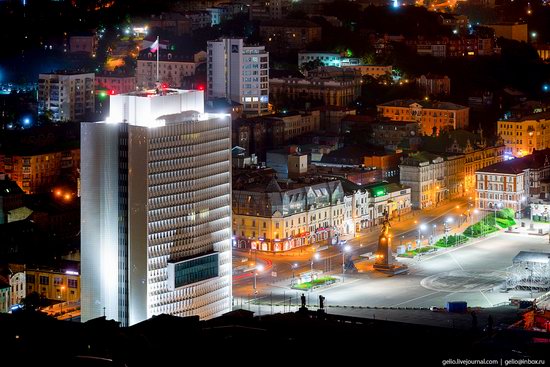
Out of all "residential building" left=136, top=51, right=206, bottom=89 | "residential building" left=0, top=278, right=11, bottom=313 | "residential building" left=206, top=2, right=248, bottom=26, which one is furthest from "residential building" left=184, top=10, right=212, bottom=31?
"residential building" left=0, top=278, right=11, bottom=313

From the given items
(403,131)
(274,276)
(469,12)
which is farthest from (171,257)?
(469,12)

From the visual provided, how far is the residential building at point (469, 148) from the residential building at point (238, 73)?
44.2ft

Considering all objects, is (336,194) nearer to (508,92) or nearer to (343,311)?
(343,311)

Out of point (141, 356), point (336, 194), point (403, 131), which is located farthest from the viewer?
point (403, 131)

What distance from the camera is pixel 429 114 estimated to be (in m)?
104

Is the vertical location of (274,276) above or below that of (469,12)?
below

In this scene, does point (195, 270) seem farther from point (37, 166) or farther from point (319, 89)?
point (319, 89)

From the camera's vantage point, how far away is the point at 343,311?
215 feet

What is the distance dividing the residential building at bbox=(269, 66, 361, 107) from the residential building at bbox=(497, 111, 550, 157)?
522 inches

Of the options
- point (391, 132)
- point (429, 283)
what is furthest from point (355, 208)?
point (391, 132)

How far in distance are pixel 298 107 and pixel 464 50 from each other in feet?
60.7

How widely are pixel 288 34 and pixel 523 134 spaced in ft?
90.4

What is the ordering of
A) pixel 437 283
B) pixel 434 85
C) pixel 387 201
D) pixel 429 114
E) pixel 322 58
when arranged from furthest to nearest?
pixel 322 58 → pixel 434 85 → pixel 429 114 → pixel 387 201 → pixel 437 283

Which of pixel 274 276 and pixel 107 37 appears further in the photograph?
pixel 107 37
